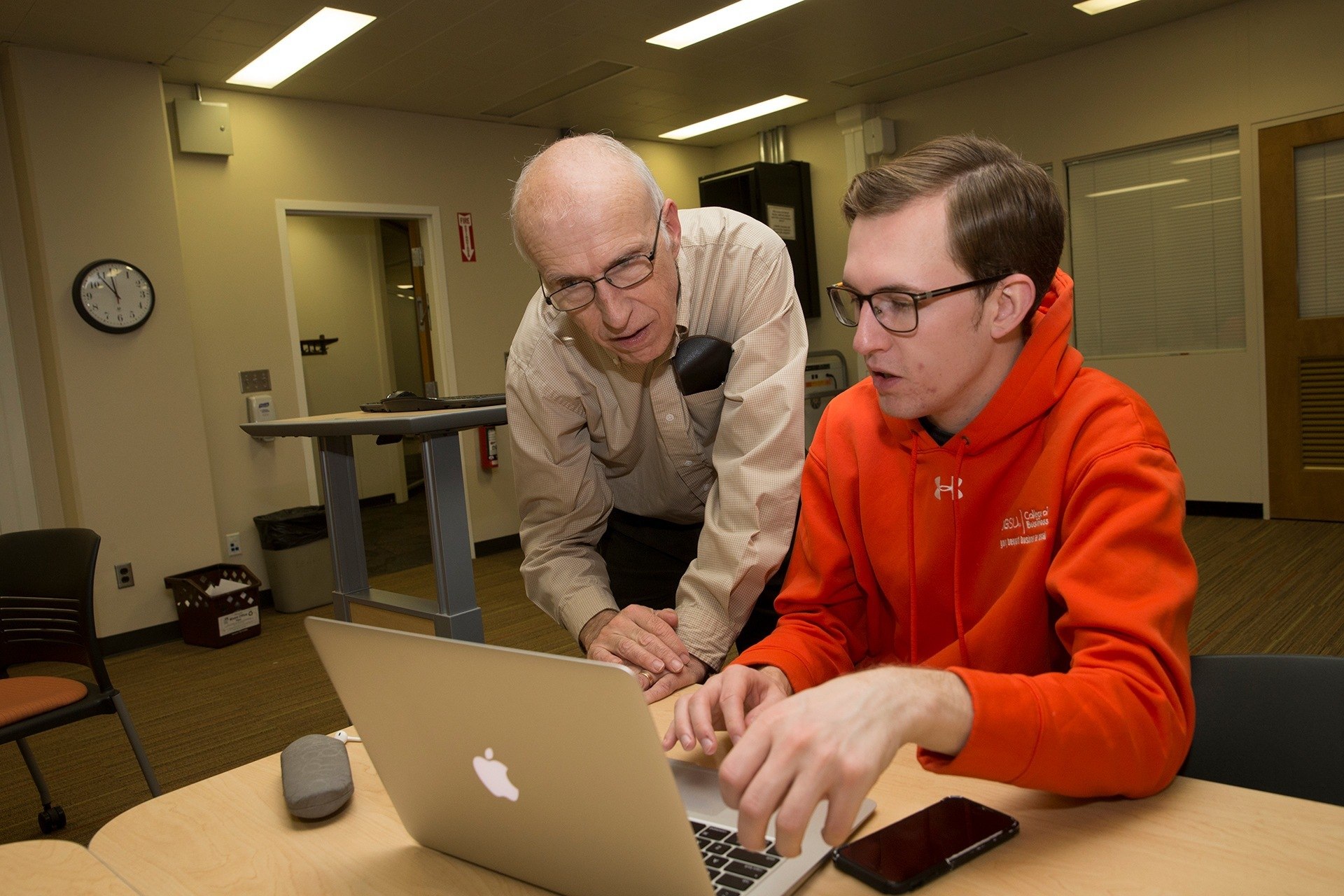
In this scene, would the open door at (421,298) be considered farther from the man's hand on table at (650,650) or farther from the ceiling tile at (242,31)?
the man's hand on table at (650,650)

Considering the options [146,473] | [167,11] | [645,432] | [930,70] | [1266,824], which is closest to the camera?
[1266,824]

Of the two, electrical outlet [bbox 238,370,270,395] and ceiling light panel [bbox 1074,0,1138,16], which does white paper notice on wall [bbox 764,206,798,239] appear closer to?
ceiling light panel [bbox 1074,0,1138,16]

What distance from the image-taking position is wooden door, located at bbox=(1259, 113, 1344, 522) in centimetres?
481

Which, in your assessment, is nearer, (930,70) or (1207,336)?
(1207,336)

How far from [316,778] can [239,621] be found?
13.2 ft

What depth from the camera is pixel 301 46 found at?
14.8 ft

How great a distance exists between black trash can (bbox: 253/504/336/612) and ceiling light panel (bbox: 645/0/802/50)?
3.18m

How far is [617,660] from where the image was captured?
1.31m

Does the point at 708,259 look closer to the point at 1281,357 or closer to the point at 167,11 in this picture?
the point at 167,11

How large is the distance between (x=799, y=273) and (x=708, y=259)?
5.51 m

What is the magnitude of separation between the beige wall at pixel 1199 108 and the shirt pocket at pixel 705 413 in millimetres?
4650

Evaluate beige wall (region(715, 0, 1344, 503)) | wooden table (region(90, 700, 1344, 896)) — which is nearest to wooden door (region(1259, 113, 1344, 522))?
beige wall (region(715, 0, 1344, 503))

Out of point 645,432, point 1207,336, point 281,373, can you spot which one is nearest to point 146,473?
point 281,373

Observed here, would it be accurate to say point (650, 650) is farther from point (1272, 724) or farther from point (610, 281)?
point (1272, 724)
